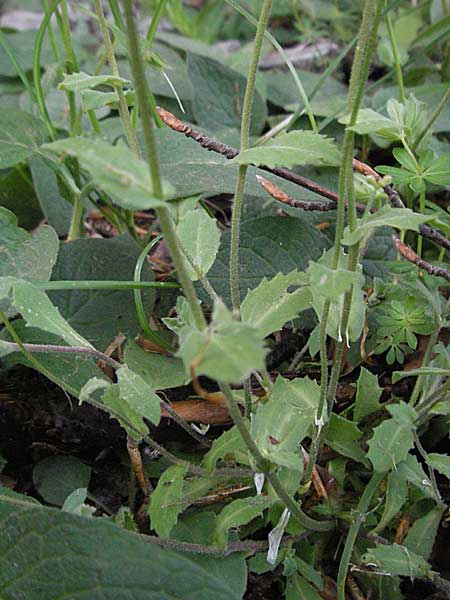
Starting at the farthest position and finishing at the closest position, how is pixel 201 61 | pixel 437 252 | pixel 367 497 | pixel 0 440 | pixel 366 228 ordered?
pixel 201 61 < pixel 437 252 < pixel 0 440 < pixel 367 497 < pixel 366 228

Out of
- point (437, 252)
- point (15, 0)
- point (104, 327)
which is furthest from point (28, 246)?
point (15, 0)

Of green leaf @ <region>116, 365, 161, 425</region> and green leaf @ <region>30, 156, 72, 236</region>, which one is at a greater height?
green leaf @ <region>116, 365, 161, 425</region>

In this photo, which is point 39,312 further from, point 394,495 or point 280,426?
point 394,495

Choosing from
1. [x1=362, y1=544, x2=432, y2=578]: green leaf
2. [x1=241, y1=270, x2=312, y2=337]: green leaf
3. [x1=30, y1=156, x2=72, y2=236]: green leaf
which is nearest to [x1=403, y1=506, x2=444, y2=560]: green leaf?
[x1=362, y1=544, x2=432, y2=578]: green leaf

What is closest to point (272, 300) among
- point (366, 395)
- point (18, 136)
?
point (366, 395)

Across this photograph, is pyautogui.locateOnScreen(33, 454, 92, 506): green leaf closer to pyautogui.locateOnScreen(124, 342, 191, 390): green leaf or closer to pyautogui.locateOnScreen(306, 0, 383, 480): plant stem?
pyautogui.locateOnScreen(124, 342, 191, 390): green leaf

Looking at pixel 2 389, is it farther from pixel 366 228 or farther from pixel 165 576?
pixel 366 228
